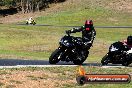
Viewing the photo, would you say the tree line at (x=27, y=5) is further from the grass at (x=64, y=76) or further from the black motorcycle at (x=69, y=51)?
the grass at (x=64, y=76)

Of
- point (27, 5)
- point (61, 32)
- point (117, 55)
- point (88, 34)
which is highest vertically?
point (88, 34)

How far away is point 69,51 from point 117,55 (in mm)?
2448

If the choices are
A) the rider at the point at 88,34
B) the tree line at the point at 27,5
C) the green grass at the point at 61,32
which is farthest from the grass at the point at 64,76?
the tree line at the point at 27,5

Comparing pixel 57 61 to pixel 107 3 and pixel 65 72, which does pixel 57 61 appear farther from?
pixel 107 3

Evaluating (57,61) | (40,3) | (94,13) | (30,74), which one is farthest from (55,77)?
(40,3)

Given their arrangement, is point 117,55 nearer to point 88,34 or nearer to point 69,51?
point 88,34

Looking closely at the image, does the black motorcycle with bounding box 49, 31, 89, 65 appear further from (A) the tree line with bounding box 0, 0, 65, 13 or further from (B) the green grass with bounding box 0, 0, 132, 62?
(A) the tree line with bounding box 0, 0, 65, 13

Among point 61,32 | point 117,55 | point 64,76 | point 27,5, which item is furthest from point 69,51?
point 27,5

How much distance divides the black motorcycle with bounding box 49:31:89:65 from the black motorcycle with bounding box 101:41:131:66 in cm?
118

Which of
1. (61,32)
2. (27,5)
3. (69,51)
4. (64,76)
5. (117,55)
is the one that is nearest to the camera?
(64,76)

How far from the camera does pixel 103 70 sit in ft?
57.8

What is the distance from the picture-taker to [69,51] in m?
20.8

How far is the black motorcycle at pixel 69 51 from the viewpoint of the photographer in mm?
20484

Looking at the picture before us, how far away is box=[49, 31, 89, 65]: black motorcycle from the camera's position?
2048 centimetres
